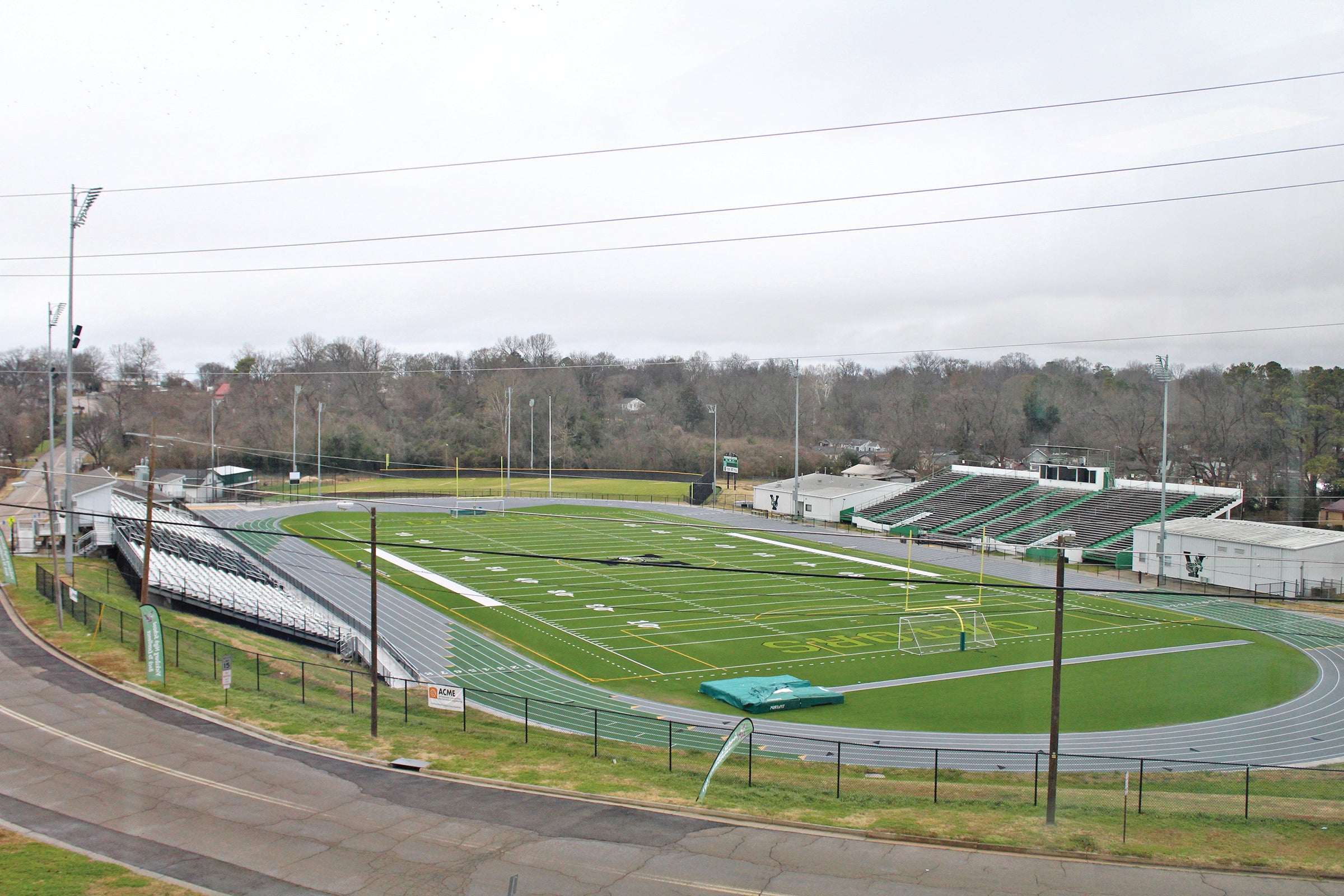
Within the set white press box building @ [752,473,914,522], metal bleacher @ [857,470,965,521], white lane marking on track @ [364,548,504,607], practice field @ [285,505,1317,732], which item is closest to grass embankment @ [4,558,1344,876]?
practice field @ [285,505,1317,732]

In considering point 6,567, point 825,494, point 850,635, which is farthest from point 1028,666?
point 825,494

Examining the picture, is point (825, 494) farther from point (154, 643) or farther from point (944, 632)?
point (154, 643)

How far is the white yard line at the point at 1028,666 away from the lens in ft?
92.2

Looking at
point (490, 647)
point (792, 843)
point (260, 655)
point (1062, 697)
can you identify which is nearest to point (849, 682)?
point (1062, 697)

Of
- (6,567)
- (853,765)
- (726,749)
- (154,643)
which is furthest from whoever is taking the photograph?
(6,567)

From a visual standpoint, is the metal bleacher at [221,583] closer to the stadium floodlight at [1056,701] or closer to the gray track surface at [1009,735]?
the gray track surface at [1009,735]

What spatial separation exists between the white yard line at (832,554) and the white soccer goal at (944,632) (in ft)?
20.9

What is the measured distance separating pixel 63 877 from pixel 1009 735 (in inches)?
812

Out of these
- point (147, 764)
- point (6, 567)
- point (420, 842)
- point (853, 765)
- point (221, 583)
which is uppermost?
point (6, 567)

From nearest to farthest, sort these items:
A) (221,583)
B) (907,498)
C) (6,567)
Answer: (6,567) < (221,583) < (907,498)

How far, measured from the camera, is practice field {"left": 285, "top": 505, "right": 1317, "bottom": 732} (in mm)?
26359

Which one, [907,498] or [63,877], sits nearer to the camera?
[63,877]

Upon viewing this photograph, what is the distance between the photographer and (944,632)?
3534 cm

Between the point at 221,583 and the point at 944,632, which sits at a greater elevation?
the point at 221,583
